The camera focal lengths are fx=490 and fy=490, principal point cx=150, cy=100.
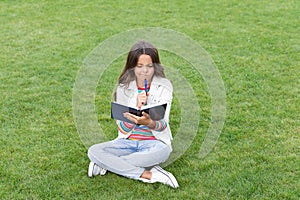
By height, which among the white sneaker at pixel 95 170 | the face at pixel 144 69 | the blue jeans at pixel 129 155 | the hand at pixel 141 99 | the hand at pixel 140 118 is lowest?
the white sneaker at pixel 95 170

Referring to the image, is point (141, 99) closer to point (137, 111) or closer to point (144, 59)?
point (137, 111)

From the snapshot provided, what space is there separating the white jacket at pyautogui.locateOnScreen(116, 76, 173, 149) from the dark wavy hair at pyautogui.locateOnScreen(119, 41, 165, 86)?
4 cm

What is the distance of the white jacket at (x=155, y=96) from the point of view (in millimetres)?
3135

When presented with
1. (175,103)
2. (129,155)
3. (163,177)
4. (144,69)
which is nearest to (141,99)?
(144,69)

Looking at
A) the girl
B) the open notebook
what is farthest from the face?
the open notebook

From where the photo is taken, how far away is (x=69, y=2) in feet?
24.9

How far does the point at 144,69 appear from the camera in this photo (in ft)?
10.3

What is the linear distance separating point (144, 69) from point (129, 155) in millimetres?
562

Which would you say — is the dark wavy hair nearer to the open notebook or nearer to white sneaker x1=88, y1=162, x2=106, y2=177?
the open notebook

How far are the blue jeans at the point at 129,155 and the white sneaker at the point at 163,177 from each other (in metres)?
0.06

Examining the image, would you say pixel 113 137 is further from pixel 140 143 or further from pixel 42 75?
pixel 42 75

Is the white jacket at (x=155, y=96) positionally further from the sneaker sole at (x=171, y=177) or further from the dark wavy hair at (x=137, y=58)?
the sneaker sole at (x=171, y=177)

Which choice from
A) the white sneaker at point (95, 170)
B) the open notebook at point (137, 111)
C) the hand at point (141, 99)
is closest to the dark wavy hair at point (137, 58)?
the hand at point (141, 99)

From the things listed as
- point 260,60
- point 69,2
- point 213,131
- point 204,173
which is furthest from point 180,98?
point 69,2
